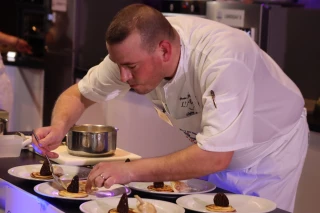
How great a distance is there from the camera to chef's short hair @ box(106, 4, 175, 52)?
2.12 m

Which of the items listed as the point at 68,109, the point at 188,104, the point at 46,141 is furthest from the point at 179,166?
the point at 68,109

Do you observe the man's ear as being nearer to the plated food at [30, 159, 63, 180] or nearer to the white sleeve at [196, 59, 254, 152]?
the white sleeve at [196, 59, 254, 152]

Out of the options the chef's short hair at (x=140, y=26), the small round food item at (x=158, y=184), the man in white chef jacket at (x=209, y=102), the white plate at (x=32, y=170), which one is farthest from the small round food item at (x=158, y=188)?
the chef's short hair at (x=140, y=26)

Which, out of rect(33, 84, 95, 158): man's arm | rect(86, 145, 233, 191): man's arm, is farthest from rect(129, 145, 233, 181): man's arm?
rect(33, 84, 95, 158): man's arm

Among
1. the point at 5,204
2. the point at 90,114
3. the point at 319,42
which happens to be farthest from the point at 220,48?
the point at 90,114

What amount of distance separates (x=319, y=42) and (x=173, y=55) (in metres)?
2.37

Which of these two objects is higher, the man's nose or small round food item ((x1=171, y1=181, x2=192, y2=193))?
the man's nose

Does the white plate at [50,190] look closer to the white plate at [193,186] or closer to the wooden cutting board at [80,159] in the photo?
the white plate at [193,186]

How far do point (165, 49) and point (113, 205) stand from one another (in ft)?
1.62

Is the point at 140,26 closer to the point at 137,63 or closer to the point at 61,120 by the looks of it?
the point at 137,63

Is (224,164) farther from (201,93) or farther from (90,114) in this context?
(90,114)

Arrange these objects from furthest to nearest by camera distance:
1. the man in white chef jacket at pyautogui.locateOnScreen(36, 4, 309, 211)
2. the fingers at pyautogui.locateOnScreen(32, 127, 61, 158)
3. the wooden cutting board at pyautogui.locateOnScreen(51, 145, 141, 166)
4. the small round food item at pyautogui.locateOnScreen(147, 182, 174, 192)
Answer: the wooden cutting board at pyautogui.locateOnScreen(51, 145, 141, 166) → the fingers at pyautogui.locateOnScreen(32, 127, 61, 158) → the small round food item at pyautogui.locateOnScreen(147, 182, 174, 192) → the man in white chef jacket at pyautogui.locateOnScreen(36, 4, 309, 211)

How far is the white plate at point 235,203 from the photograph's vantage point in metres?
2.06

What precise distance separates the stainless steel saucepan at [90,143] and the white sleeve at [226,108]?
2.25 ft
